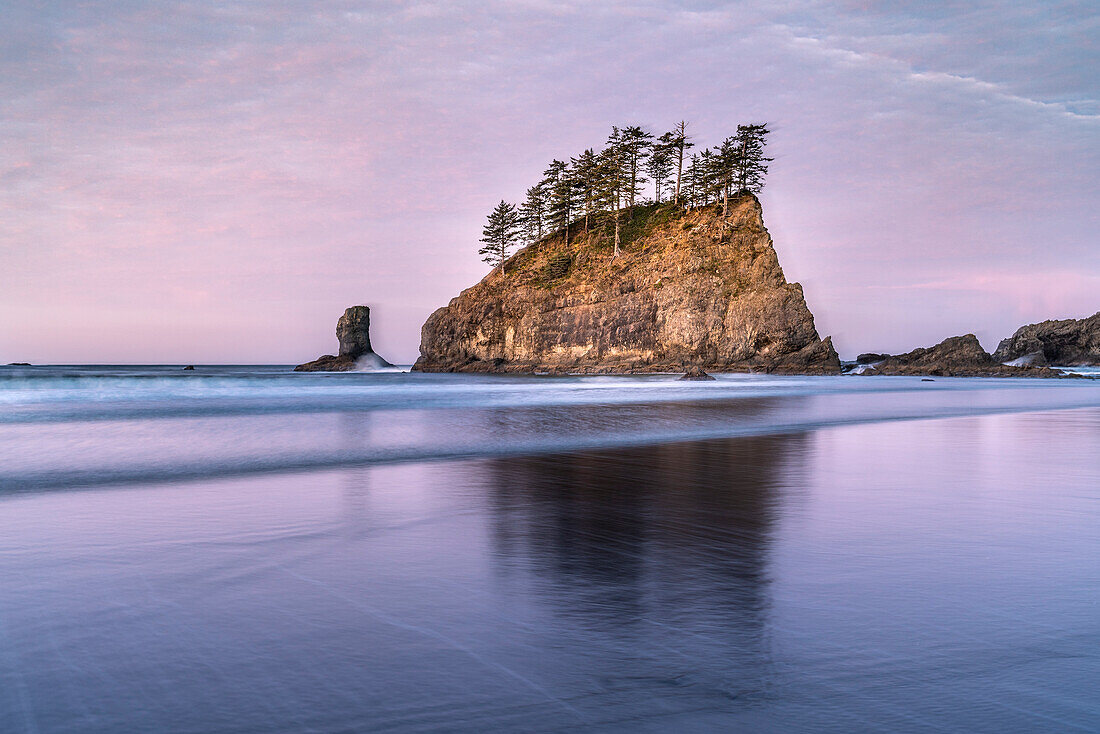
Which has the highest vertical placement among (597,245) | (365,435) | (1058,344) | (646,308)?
(597,245)

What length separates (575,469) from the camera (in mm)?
8555

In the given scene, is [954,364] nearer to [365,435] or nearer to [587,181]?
[587,181]

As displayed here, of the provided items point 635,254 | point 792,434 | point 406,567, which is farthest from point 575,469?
point 635,254

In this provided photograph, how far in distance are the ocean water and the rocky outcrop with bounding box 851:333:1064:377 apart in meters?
55.0

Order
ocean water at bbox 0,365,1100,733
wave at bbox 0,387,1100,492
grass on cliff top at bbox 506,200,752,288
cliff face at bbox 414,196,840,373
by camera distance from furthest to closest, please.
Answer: grass on cliff top at bbox 506,200,752,288 < cliff face at bbox 414,196,840,373 < wave at bbox 0,387,1100,492 < ocean water at bbox 0,365,1100,733

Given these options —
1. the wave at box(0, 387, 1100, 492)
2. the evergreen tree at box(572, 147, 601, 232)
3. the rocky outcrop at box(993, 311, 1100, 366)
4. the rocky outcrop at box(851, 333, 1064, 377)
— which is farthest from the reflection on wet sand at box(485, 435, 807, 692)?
the rocky outcrop at box(993, 311, 1100, 366)

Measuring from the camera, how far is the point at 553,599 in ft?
11.0

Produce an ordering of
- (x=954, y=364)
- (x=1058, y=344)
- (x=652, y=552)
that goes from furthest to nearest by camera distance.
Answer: (x=1058, y=344) → (x=954, y=364) → (x=652, y=552)

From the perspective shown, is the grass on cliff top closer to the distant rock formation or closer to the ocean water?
the distant rock formation

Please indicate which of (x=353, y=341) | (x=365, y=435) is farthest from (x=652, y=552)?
(x=353, y=341)

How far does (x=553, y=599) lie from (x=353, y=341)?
90.0 meters

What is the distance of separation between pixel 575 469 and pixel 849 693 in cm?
631

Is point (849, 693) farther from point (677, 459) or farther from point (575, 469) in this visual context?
point (677, 459)

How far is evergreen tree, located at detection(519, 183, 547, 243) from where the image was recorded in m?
85.8
